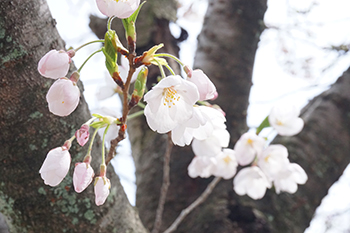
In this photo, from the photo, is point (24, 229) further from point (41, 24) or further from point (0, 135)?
point (41, 24)

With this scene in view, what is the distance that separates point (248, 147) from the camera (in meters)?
1.08

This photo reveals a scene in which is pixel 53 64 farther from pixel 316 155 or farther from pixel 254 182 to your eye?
pixel 316 155

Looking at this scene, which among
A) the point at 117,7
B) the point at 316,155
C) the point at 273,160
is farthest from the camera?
the point at 316,155

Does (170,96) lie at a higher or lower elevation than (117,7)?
lower

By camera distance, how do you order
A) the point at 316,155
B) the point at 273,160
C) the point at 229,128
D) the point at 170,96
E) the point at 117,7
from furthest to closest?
the point at 229,128, the point at 316,155, the point at 273,160, the point at 170,96, the point at 117,7

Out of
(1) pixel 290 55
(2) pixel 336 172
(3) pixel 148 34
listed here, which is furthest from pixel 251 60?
(1) pixel 290 55

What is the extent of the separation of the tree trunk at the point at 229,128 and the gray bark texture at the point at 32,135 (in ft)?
1.61

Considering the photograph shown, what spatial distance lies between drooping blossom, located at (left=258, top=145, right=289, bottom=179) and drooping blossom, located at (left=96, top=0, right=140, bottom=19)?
72 cm

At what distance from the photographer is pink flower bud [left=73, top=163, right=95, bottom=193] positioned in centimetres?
56

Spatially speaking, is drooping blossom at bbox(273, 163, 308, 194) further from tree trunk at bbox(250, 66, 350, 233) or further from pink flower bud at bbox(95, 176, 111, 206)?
pink flower bud at bbox(95, 176, 111, 206)

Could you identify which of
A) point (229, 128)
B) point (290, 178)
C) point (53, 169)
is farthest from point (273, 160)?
point (53, 169)

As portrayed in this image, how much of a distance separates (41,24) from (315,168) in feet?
3.52

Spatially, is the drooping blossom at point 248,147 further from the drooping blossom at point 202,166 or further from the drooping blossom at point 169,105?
the drooping blossom at point 169,105

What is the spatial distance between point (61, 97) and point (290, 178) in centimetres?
82
